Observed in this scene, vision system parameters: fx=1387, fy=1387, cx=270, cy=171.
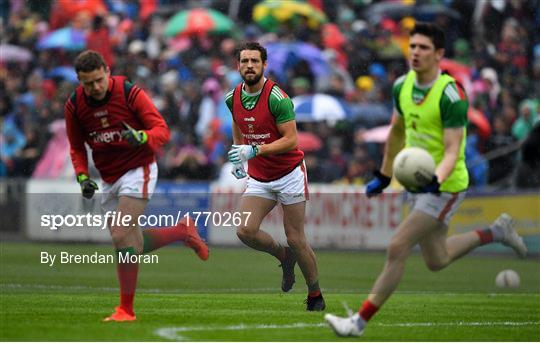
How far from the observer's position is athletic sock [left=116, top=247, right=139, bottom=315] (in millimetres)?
12570

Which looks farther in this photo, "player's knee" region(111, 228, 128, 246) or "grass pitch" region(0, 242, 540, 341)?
"player's knee" region(111, 228, 128, 246)

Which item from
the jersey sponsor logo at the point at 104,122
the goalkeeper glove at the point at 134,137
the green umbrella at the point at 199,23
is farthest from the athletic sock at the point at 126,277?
the green umbrella at the point at 199,23

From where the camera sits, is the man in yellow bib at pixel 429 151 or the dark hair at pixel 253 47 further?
the dark hair at pixel 253 47

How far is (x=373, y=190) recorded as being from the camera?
12117mm

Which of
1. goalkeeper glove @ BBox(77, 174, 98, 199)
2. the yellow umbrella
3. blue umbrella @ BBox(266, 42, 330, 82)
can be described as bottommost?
blue umbrella @ BBox(266, 42, 330, 82)

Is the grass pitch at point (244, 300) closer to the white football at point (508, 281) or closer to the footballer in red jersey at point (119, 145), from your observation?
the white football at point (508, 281)

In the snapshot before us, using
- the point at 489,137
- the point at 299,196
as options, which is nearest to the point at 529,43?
the point at 489,137

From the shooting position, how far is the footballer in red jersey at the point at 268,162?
13828mm

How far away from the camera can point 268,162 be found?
Answer: 14.2 meters

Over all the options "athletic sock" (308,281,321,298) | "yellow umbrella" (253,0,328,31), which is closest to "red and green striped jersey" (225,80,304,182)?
"athletic sock" (308,281,321,298)

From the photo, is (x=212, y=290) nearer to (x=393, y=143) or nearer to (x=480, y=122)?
(x=393, y=143)

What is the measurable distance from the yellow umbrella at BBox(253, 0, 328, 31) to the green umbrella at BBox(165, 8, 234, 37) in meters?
0.79

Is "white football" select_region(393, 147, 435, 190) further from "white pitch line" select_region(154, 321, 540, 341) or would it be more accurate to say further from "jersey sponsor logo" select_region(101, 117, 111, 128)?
"jersey sponsor logo" select_region(101, 117, 111, 128)

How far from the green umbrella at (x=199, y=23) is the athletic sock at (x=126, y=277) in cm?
1607
